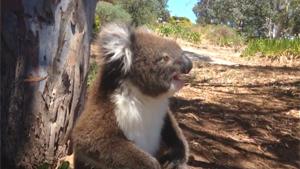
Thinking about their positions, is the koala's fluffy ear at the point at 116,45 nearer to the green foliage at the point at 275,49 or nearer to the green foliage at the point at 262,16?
the green foliage at the point at 275,49

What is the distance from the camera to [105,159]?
3.12 metres

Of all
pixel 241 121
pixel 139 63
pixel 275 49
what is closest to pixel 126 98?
pixel 139 63

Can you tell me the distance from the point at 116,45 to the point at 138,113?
1.46 feet

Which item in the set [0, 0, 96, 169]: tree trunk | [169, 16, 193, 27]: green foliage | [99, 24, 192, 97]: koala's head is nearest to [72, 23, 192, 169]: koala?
[99, 24, 192, 97]: koala's head

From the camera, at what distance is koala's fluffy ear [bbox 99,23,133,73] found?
10.1 ft

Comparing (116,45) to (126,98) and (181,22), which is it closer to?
(126,98)

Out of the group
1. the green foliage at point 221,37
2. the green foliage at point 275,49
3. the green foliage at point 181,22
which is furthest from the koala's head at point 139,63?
the green foliage at point 181,22

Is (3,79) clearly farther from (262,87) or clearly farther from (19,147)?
(262,87)

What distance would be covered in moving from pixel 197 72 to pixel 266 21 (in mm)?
30909

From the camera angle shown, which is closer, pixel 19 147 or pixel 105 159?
pixel 105 159

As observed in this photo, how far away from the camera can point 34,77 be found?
133 inches

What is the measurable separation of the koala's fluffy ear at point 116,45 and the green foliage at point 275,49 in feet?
32.9

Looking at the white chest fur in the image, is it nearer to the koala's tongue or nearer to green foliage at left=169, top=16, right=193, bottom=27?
the koala's tongue

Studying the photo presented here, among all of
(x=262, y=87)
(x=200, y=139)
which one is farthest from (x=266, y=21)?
(x=200, y=139)
